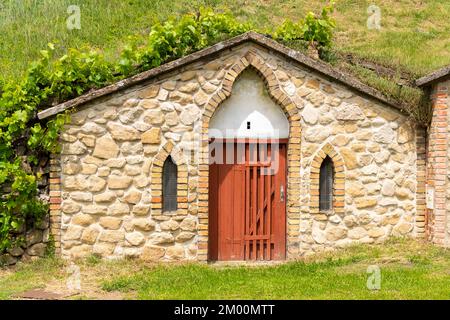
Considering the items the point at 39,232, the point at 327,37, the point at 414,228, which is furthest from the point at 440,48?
the point at 39,232

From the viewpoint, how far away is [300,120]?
9969mm

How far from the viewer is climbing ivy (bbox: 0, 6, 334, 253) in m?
9.25

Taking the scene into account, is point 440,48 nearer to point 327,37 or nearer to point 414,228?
point 327,37

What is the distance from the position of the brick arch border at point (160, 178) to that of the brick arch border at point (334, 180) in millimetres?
2246

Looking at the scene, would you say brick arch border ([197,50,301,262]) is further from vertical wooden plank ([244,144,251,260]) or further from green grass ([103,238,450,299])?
vertical wooden plank ([244,144,251,260])

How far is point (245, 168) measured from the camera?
1007cm

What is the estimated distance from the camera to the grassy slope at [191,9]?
17125mm

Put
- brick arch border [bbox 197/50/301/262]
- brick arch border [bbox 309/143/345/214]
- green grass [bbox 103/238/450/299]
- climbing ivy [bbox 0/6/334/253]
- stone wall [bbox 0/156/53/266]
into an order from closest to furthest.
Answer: green grass [bbox 103/238/450/299] → climbing ivy [bbox 0/6/334/253] → stone wall [bbox 0/156/53/266] → brick arch border [bbox 197/50/301/262] → brick arch border [bbox 309/143/345/214]

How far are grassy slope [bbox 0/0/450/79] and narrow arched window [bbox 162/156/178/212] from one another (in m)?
6.31

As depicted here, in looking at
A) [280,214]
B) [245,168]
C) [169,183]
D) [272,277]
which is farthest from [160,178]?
[272,277]

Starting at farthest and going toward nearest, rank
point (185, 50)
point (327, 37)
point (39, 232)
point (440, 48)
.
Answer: point (440, 48)
point (327, 37)
point (185, 50)
point (39, 232)

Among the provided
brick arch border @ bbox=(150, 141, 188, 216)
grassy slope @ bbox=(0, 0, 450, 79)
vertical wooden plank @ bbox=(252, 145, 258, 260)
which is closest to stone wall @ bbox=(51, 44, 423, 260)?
brick arch border @ bbox=(150, 141, 188, 216)

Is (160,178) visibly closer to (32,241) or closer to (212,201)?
(212,201)

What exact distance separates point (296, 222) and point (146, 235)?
2651mm
